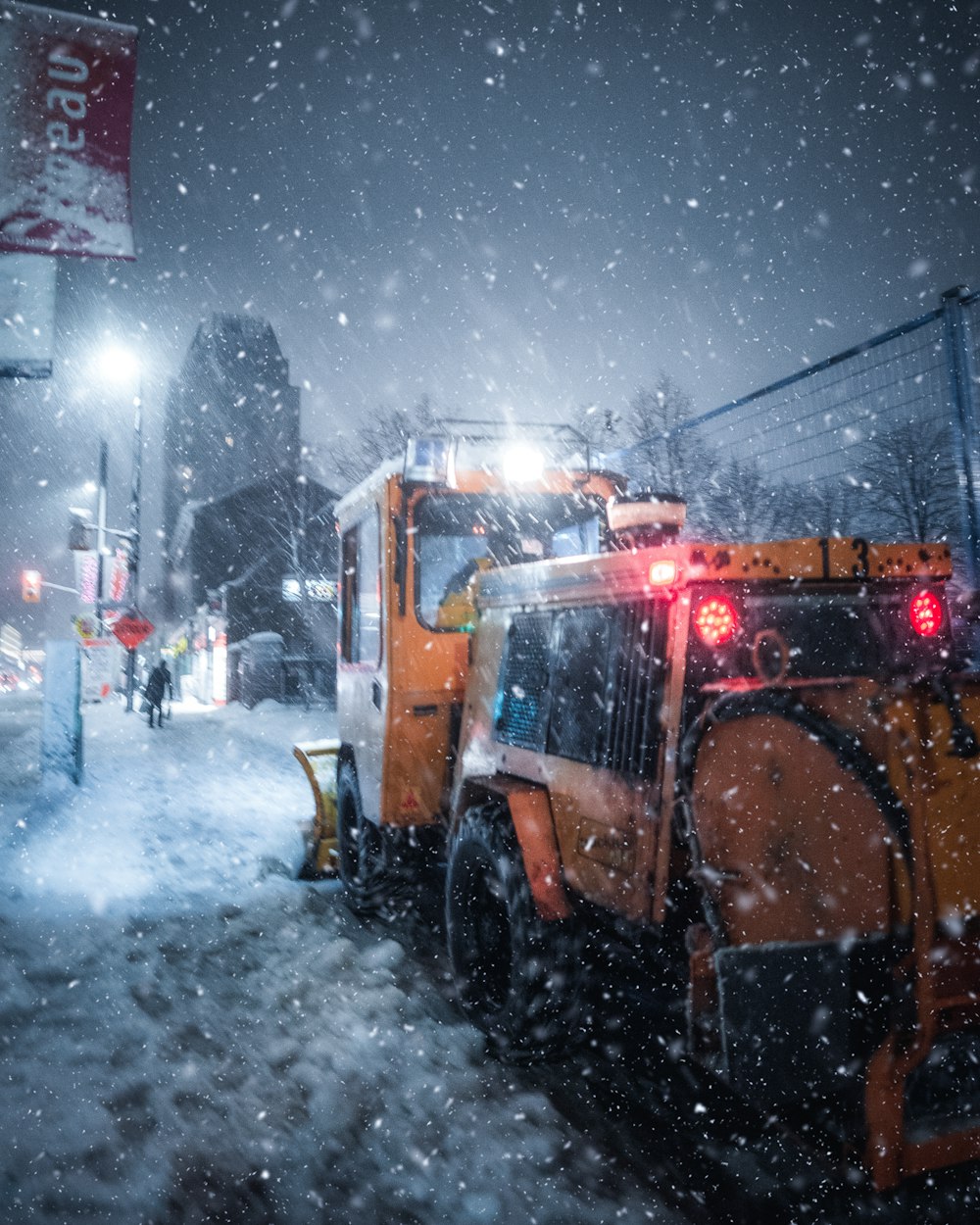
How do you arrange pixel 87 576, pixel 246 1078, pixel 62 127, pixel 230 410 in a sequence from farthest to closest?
pixel 230 410 → pixel 87 576 → pixel 62 127 → pixel 246 1078

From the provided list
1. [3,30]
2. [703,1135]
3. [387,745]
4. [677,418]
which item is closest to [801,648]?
[703,1135]

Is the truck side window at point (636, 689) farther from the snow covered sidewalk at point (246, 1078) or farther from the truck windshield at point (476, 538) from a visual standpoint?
the truck windshield at point (476, 538)

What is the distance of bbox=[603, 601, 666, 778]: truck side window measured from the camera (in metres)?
2.79

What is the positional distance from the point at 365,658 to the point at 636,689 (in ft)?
10.0

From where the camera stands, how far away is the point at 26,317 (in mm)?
8633

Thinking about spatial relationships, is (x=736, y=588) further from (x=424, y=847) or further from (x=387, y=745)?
(x=424, y=847)

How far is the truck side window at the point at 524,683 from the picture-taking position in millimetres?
3715

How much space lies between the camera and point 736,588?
2854 millimetres

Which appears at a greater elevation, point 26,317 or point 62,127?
point 62,127

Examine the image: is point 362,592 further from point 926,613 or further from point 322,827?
point 926,613

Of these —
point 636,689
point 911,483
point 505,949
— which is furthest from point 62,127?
point 911,483

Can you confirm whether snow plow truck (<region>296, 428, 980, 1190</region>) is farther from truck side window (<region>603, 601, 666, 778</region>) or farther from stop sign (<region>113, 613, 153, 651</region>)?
stop sign (<region>113, 613, 153, 651</region>)

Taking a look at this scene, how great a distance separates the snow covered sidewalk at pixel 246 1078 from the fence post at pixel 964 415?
16.6 ft

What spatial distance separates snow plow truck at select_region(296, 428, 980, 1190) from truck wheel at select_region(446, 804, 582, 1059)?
1 centimetres
